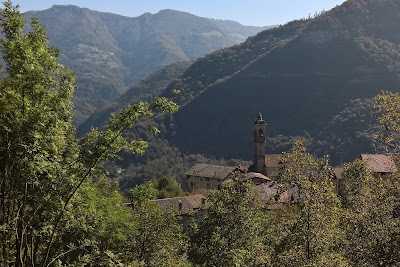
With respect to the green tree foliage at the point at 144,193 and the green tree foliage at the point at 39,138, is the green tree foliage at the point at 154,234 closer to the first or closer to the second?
the green tree foliage at the point at 144,193

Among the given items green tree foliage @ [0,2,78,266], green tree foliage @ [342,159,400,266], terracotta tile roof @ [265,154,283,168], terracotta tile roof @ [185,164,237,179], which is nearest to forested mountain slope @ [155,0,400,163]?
terracotta tile roof @ [265,154,283,168]

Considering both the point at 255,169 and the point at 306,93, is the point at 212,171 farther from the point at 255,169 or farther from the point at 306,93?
the point at 306,93

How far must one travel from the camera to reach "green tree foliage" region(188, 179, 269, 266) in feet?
46.3

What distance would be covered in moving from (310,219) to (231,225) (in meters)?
3.23

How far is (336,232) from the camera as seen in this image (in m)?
13.2

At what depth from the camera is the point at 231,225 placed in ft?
49.3

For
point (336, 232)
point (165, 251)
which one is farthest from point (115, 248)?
point (336, 232)

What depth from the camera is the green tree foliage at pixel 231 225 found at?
14.1 metres

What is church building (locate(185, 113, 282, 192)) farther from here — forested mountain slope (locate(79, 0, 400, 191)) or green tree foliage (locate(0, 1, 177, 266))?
green tree foliage (locate(0, 1, 177, 266))

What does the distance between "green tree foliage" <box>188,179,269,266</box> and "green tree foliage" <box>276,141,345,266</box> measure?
3.70 feet

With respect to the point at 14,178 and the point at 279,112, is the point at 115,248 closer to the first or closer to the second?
the point at 14,178

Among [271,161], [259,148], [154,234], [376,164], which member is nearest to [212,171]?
[259,148]

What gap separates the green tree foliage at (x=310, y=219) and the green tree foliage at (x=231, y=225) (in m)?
1.13

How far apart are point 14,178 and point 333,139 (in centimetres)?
13503
